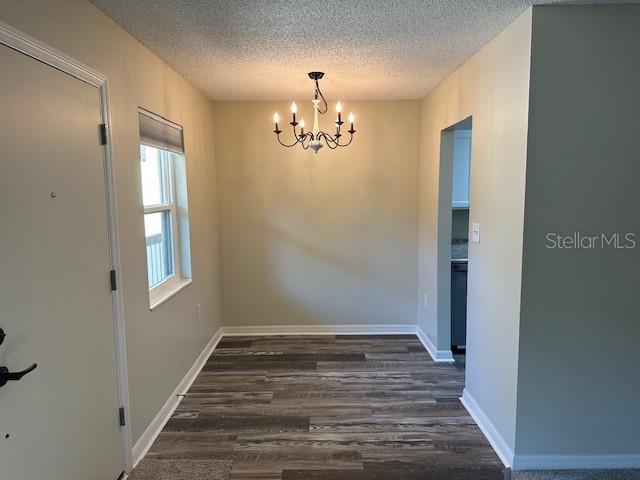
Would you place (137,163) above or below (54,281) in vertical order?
above

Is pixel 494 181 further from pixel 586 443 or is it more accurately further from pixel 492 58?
pixel 586 443

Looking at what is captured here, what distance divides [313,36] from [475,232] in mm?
1660

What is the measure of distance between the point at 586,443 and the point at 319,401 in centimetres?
168

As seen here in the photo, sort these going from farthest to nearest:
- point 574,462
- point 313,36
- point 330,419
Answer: point 330,419 < point 313,36 < point 574,462

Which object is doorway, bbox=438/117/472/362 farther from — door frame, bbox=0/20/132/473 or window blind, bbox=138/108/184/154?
door frame, bbox=0/20/132/473

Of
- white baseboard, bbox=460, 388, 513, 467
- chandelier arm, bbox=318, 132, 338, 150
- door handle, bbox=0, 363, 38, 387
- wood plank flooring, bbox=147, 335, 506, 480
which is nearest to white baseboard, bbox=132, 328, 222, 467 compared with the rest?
wood plank flooring, bbox=147, 335, 506, 480

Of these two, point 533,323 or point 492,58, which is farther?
point 492,58

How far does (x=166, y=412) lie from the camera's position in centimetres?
288

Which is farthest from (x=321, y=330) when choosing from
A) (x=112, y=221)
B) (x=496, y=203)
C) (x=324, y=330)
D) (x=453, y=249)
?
(x=112, y=221)

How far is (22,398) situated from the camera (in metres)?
1.51

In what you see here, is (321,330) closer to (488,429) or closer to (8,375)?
(488,429)

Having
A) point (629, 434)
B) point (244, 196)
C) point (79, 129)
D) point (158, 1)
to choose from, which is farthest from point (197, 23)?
point (629, 434)

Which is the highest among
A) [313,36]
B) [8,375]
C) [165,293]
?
[313,36]

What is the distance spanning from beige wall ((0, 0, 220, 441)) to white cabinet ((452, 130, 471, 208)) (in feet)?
8.13
